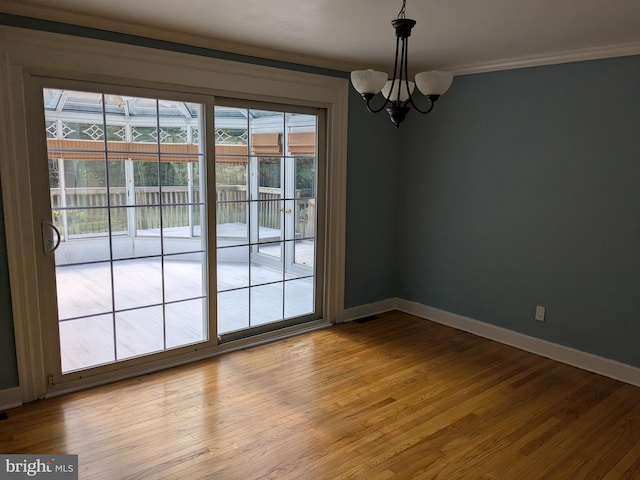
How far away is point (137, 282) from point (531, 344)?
3.19 m

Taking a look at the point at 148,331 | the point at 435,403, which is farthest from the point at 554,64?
the point at 148,331

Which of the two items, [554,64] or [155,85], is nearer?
[155,85]

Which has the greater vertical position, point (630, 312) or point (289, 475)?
point (630, 312)

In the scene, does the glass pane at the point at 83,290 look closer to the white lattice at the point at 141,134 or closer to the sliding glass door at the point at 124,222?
the sliding glass door at the point at 124,222

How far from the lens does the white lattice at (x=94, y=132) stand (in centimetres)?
311

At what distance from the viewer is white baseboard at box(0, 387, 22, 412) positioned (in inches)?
116

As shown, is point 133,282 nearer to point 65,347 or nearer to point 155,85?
point 65,347

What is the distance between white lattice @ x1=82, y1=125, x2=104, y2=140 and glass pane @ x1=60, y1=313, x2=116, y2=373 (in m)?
1.21

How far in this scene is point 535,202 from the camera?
3918 mm

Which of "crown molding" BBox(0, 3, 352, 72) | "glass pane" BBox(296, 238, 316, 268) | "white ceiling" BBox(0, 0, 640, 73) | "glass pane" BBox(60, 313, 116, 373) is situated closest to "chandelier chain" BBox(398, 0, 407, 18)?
"white ceiling" BBox(0, 0, 640, 73)

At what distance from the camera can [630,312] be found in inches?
136

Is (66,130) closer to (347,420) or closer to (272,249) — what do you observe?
(272,249)

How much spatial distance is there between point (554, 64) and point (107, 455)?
400cm

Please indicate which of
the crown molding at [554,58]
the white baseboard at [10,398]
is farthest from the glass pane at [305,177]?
the white baseboard at [10,398]
